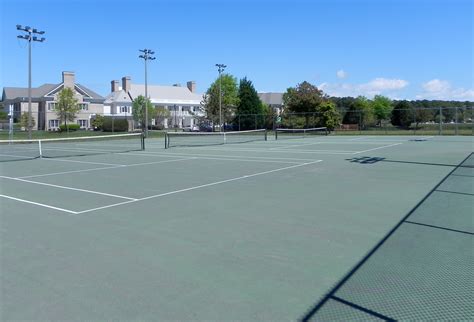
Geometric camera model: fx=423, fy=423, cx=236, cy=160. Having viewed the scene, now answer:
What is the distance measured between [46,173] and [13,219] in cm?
782

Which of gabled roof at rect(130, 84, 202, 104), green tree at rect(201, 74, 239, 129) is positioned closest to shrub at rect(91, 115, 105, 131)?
green tree at rect(201, 74, 239, 129)

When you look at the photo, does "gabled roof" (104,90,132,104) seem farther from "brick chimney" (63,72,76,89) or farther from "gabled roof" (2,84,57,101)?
"brick chimney" (63,72,76,89)

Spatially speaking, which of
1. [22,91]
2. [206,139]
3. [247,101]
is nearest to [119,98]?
[22,91]

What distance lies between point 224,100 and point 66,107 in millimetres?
26162

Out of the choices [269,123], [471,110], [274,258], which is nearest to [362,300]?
[274,258]

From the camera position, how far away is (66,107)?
225 feet

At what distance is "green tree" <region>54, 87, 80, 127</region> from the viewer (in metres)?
68.4

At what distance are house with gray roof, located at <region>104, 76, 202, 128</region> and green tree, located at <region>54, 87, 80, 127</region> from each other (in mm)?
32702

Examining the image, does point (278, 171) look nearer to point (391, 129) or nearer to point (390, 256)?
point (390, 256)

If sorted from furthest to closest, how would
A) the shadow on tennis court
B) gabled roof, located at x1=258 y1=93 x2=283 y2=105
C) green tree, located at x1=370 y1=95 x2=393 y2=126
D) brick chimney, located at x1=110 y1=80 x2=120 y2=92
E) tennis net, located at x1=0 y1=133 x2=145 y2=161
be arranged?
1. gabled roof, located at x1=258 y1=93 x2=283 y2=105
2. brick chimney, located at x1=110 y1=80 x2=120 y2=92
3. green tree, located at x1=370 y1=95 x2=393 y2=126
4. tennis net, located at x1=0 y1=133 x2=145 y2=161
5. the shadow on tennis court

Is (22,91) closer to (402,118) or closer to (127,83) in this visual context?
(127,83)

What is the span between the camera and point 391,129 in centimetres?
5900

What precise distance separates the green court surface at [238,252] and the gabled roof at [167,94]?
334 feet

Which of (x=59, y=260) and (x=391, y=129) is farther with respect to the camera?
(x=391, y=129)
